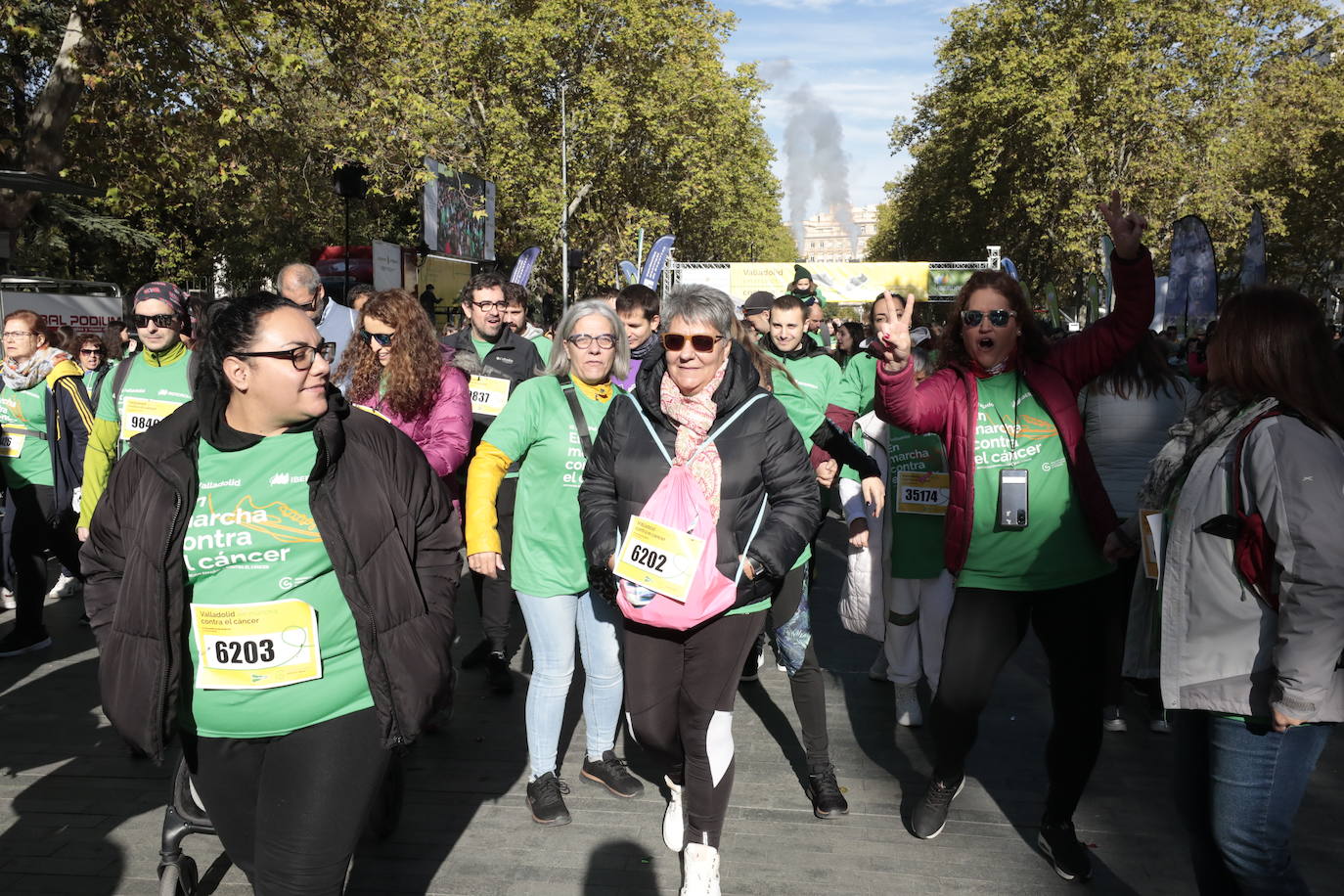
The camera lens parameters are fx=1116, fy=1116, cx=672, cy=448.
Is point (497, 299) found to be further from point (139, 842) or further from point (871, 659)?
point (139, 842)

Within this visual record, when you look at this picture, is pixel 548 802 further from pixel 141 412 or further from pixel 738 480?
pixel 141 412

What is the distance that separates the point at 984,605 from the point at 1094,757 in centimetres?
60

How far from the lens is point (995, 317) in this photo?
363cm

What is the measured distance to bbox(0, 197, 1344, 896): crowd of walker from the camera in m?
2.47

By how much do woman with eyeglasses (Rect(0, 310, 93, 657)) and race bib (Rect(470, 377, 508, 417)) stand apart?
224 cm

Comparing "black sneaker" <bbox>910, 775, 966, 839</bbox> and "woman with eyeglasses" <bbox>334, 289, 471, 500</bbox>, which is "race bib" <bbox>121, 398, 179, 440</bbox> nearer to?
"woman with eyeglasses" <bbox>334, 289, 471, 500</bbox>

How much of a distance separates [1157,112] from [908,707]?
109 feet

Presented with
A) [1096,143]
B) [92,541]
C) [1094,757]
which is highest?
[1096,143]

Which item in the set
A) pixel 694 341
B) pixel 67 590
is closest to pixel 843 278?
pixel 67 590

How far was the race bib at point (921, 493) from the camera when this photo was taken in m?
4.89

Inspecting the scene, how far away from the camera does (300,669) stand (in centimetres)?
250

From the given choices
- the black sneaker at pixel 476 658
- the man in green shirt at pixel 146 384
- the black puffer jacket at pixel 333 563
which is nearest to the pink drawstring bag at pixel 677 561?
the black puffer jacket at pixel 333 563

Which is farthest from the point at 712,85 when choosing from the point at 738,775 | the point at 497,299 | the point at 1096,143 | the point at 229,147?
the point at 738,775

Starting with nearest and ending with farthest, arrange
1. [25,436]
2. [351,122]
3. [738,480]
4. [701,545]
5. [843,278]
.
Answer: [701,545] < [738,480] < [25,436] < [351,122] < [843,278]
